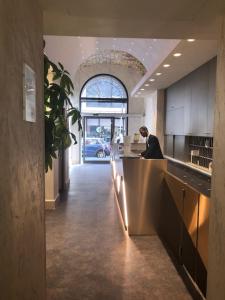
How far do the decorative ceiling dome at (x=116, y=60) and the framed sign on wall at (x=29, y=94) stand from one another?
941cm

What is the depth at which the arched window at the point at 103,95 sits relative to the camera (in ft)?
43.2

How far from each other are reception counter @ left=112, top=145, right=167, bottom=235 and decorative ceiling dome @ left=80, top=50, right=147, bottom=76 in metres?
7.41

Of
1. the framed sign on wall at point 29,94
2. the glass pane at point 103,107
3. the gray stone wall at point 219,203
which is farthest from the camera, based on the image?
the glass pane at point 103,107

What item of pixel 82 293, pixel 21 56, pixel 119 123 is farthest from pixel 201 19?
pixel 119 123

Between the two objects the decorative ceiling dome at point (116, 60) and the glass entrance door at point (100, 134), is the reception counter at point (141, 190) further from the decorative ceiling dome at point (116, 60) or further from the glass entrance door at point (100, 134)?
the glass entrance door at point (100, 134)

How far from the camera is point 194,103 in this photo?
515cm

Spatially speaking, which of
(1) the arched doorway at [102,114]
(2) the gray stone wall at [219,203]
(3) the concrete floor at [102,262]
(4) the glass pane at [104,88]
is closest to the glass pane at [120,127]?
(1) the arched doorway at [102,114]

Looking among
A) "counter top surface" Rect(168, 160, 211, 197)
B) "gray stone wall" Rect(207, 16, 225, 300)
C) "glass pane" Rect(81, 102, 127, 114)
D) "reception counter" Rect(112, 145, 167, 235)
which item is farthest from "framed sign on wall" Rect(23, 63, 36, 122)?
"glass pane" Rect(81, 102, 127, 114)

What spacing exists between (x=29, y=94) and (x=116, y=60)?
11.1m

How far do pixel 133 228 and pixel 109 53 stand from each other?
316 inches

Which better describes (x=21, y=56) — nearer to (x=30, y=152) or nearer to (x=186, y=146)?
(x=30, y=152)

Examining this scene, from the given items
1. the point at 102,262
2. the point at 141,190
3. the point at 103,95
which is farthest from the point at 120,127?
the point at 102,262

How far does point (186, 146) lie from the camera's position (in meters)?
6.09

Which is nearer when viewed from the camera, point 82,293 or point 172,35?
point 172,35
